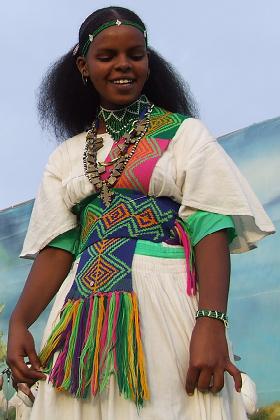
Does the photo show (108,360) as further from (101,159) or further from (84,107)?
(84,107)

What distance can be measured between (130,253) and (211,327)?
0.78ft

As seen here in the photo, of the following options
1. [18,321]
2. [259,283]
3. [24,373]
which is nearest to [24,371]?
[24,373]

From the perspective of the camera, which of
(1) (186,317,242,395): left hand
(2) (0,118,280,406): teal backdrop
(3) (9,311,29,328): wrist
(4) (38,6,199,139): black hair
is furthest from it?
(2) (0,118,280,406): teal backdrop

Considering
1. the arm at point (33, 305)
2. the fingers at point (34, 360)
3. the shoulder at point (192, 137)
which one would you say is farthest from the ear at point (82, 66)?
the fingers at point (34, 360)

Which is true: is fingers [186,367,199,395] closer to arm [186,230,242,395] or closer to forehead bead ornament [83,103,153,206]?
arm [186,230,242,395]

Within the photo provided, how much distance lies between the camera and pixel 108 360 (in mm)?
1700

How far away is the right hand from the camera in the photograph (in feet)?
5.90

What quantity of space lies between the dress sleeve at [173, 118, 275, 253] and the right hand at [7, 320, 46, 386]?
42 centimetres

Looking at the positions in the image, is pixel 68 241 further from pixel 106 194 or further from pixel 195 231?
pixel 195 231

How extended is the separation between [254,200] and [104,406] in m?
0.54

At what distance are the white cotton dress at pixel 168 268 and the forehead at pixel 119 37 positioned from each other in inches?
8.3

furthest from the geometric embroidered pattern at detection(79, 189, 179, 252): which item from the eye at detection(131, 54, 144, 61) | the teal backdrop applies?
the teal backdrop

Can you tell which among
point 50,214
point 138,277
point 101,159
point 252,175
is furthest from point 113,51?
point 252,175

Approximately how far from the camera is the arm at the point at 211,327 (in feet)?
5.43
